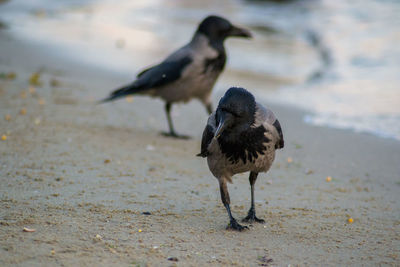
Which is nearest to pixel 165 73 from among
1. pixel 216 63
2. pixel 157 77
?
pixel 157 77

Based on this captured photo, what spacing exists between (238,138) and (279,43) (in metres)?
10.5

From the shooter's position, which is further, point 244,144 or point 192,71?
point 192,71

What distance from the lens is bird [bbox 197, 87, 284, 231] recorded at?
3.62 metres

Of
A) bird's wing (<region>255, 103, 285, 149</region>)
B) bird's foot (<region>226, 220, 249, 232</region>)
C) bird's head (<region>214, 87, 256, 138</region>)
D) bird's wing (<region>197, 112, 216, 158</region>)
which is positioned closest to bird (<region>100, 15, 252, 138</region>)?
bird's wing (<region>197, 112, 216, 158</region>)

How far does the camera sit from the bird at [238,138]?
362cm

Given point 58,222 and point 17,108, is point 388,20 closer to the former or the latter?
point 17,108

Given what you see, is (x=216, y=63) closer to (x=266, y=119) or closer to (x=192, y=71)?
(x=192, y=71)

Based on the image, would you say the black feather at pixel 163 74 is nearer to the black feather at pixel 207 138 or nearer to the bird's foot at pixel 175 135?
the bird's foot at pixel 175 135

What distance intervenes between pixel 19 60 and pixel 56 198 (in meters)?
6.50

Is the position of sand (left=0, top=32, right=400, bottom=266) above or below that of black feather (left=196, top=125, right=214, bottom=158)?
below

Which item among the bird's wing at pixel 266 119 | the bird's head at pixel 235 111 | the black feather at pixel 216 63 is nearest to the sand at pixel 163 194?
the bird's wing at pixel 266 119

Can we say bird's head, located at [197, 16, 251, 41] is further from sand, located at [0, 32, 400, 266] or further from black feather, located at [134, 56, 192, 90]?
sand, located at [0, 32, 400, 266]

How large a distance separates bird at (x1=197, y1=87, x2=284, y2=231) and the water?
3.32m

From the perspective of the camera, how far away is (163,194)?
450 centimetres
